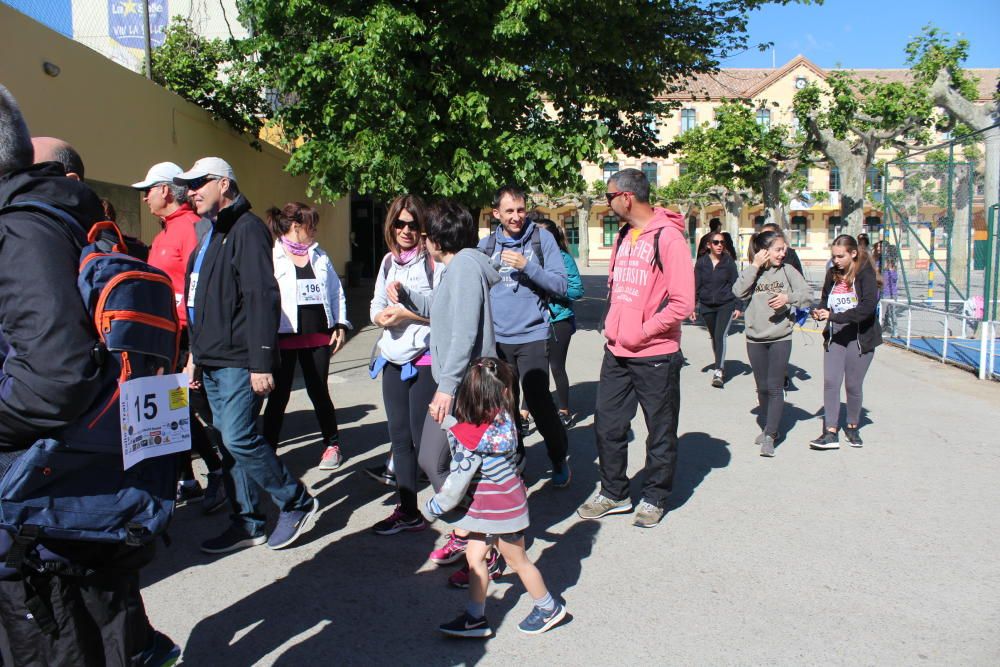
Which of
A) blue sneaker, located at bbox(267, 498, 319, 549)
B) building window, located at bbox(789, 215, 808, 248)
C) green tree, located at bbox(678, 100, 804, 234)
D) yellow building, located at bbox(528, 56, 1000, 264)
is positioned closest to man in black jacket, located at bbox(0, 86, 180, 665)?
blue sneaker, located at bbox(267, 498, 319, 549)

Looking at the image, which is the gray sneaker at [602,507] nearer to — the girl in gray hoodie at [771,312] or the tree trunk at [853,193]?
the girl in gray hoodie at [771,312]

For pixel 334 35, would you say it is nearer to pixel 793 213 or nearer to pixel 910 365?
pixel 910 365

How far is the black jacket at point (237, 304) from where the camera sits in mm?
3971

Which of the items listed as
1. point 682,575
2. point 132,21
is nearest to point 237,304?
point 682,575

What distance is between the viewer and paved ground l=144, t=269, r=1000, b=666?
3.34 meters

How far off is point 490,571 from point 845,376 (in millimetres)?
3970

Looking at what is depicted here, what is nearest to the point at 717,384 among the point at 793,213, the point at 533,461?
the point at 533,461

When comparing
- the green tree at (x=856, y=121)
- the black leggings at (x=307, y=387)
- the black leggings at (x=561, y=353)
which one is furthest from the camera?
the green tree at (x=856, y=121)

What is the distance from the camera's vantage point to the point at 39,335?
1.97 metres

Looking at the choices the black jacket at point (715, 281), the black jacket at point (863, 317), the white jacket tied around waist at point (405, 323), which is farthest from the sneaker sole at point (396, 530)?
the black jacket at point (715, 281)

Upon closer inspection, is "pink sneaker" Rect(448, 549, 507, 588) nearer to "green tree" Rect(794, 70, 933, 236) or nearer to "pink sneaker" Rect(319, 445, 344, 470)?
"pink sneaker" Rect(319, 445, 344, 470)

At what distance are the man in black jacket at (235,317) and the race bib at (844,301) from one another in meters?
4.49

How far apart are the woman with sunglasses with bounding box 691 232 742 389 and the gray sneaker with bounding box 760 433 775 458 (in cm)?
282

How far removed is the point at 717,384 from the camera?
9047mm
